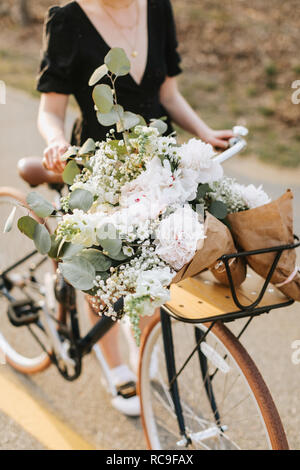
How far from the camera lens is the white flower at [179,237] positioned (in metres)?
1.23

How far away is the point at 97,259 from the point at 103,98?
1.42 ft

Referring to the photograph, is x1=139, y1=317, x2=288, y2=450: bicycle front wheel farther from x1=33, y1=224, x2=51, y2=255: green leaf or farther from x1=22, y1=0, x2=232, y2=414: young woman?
x1=22, y1=0, x2=232, y2=414: young woman

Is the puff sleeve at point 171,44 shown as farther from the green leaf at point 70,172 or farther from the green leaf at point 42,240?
the green leaf at point 42,240

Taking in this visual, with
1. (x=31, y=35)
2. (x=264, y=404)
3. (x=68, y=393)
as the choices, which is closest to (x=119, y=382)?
(x=68, y=393)

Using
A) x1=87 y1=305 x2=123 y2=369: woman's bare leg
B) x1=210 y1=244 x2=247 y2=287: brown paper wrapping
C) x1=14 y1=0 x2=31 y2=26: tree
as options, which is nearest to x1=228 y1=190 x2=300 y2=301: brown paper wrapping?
x1=210 y1=244 x2=247 y2=287: brown paper wrapping

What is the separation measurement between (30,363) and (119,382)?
539 mm

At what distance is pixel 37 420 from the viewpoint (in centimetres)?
247

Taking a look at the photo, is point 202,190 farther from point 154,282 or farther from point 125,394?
point 125,394

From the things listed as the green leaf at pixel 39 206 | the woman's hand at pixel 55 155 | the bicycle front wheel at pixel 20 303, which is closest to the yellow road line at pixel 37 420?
the bicycle front wheel at pixel 20 303

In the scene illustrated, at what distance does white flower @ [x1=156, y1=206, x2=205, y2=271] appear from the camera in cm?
123

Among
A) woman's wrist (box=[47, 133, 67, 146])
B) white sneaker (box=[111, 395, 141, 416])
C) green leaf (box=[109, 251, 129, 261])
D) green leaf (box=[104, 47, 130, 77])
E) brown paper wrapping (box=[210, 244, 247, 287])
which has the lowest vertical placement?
white sneaker (box=[111, 395, 141, 416])

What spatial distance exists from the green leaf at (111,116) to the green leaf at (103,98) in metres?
0.02

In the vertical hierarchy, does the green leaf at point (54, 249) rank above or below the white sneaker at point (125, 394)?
above

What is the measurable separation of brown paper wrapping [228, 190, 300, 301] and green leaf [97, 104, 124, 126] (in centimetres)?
44
